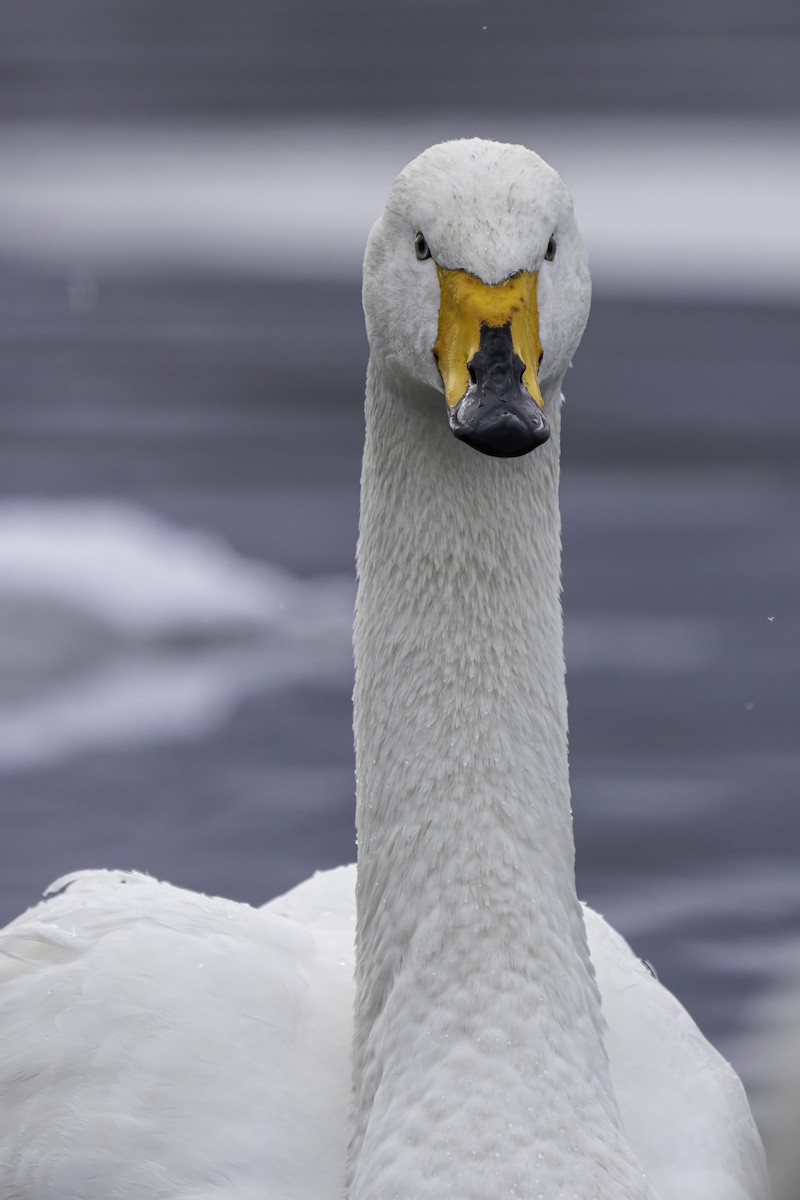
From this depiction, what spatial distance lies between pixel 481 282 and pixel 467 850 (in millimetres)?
769

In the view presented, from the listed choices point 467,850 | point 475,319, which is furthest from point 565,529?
point 475,319

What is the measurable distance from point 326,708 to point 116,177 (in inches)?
269

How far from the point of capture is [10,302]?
382 inches

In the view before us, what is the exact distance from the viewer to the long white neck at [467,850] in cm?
266

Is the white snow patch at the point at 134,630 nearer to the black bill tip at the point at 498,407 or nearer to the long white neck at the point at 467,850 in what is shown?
the long white neck at the point at 467,850

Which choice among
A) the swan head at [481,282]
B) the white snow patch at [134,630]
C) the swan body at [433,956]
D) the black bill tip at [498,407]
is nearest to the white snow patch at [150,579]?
the white snow patch at [134,630]

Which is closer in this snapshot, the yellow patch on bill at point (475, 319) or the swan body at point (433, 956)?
the yellow patch on bill at point (475, 319)

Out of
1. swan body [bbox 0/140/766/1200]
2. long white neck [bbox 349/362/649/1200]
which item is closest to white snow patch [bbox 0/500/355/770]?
swan body [bbox 0/140/766/1200]

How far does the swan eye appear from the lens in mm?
2537

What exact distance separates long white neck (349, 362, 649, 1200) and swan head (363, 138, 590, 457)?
151mm

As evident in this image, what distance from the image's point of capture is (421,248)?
8.35 ft

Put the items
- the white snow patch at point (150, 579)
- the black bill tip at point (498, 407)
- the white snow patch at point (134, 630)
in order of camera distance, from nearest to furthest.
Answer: the black bill tip at point (498, 407), the white snow patch at point (134, 630), the white snow patch at point (150, 579)

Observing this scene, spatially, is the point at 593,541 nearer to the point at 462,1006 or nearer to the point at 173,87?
the point at 462,1006

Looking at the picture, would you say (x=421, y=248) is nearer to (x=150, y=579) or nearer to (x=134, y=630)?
(x=134, y=630)
